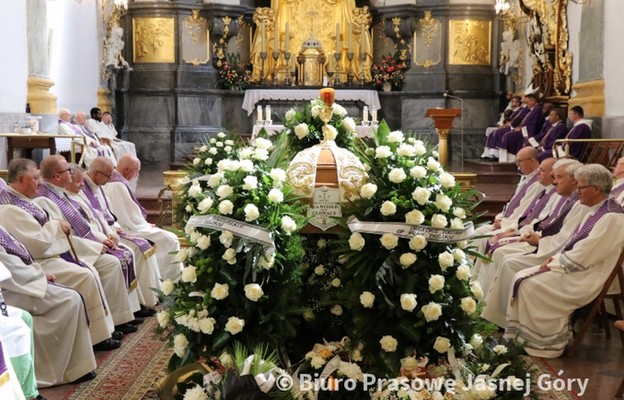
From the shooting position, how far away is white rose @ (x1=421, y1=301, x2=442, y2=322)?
525 cm

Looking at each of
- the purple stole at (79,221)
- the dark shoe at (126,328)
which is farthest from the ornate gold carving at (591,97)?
the dark shoe at (126,328)

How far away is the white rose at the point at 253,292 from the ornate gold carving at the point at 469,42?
15818 millimetres

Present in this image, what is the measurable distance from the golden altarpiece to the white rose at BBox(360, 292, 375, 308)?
1581 cm

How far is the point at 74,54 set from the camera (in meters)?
17.8

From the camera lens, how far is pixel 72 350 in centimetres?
663

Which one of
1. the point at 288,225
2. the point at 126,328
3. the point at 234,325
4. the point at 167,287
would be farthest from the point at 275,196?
the point at 126,328

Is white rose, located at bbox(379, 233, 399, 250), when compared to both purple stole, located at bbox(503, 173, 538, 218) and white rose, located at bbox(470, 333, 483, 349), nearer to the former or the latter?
white rose, located at bbox(470, 333, 483, 349)

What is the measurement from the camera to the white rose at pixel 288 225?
5422 millimetres

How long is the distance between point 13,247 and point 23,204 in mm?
652

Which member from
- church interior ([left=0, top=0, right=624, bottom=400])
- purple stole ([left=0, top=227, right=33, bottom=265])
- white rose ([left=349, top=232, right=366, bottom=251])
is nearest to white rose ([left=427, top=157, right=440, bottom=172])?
white rose ([left=349, top=232, right=366, bottom=251])

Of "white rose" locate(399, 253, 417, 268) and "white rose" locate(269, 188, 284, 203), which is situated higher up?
"white rose" locate(269, 188, 284, 203)

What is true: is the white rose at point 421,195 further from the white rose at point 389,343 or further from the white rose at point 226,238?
the white rose at point 226,238

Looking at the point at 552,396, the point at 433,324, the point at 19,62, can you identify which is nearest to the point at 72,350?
the point at 433,324

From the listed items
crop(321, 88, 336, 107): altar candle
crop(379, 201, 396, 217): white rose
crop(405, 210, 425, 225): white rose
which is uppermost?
crop(321, 88, 336, 107): altar candle
